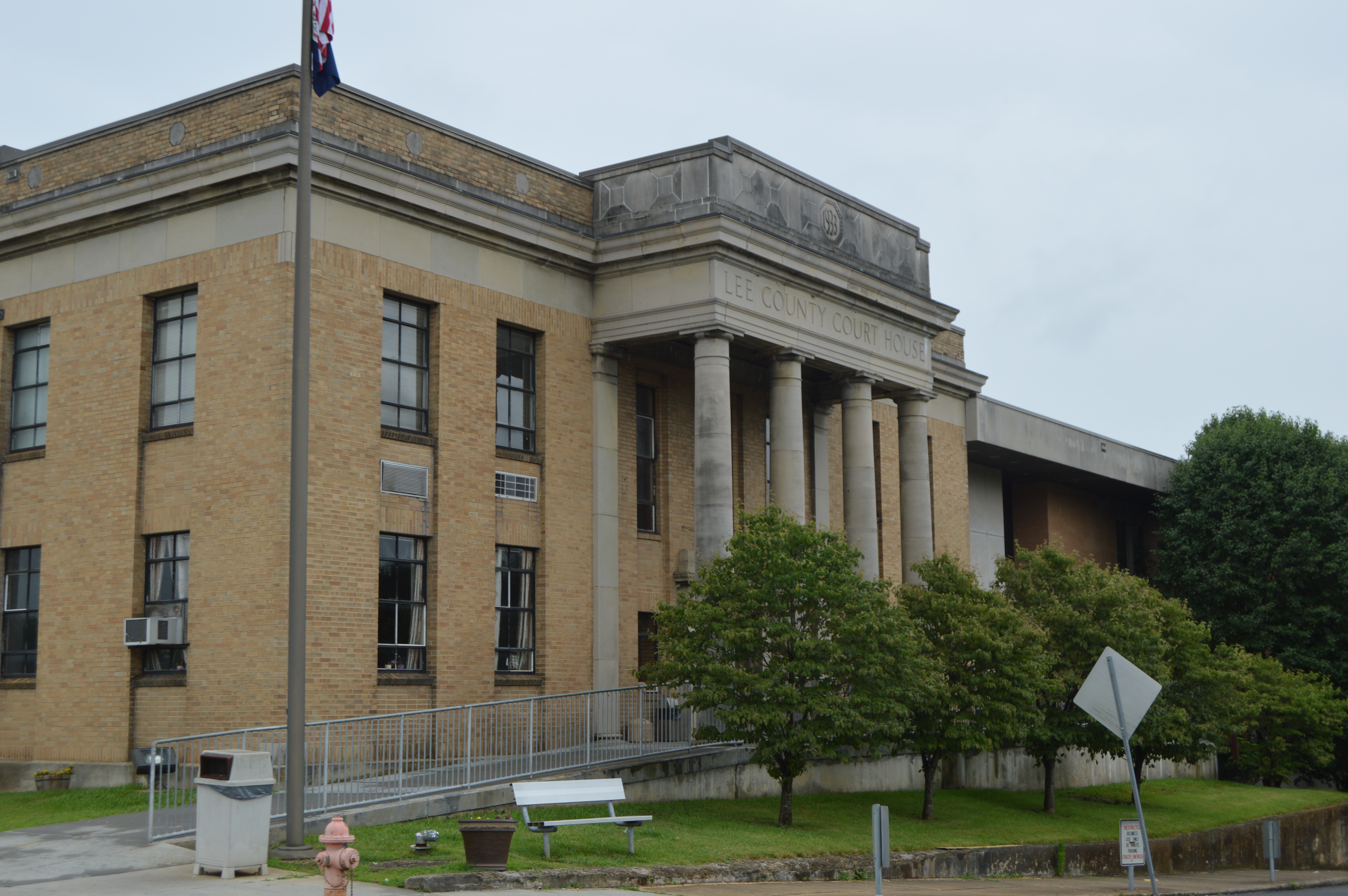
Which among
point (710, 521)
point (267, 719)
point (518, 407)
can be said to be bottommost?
point (267, 719)

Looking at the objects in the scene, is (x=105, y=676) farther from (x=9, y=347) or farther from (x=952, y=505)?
(x=952, y=505)

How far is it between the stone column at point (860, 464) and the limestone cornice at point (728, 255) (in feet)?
7.41

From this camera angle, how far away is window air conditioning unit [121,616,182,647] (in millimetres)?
22812

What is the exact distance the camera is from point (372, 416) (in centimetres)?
2361

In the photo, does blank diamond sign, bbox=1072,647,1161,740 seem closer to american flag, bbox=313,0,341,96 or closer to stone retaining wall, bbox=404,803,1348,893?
stone retaining wall, bbox=404,803,1348,893

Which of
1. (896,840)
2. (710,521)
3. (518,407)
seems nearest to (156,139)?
(518,407)

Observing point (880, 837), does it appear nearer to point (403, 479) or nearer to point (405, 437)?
point (403, 479)

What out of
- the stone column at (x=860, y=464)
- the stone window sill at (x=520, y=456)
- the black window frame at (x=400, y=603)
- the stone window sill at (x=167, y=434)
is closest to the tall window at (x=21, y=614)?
the stone window sill at (x=167, y=434)

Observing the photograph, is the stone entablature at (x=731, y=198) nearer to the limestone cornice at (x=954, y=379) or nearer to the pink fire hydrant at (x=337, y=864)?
the limestone cornice at (x=954, y=379)

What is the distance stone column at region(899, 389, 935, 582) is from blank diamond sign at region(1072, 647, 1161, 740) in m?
17.2

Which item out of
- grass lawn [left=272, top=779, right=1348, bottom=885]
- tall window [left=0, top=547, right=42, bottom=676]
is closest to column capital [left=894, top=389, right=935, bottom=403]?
grass lawn [left=272, top=779, right=1348, bottom=885]

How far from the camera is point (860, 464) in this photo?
1250 inches

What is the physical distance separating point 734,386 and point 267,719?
14080 millimetres

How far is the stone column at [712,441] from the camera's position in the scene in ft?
88.0
